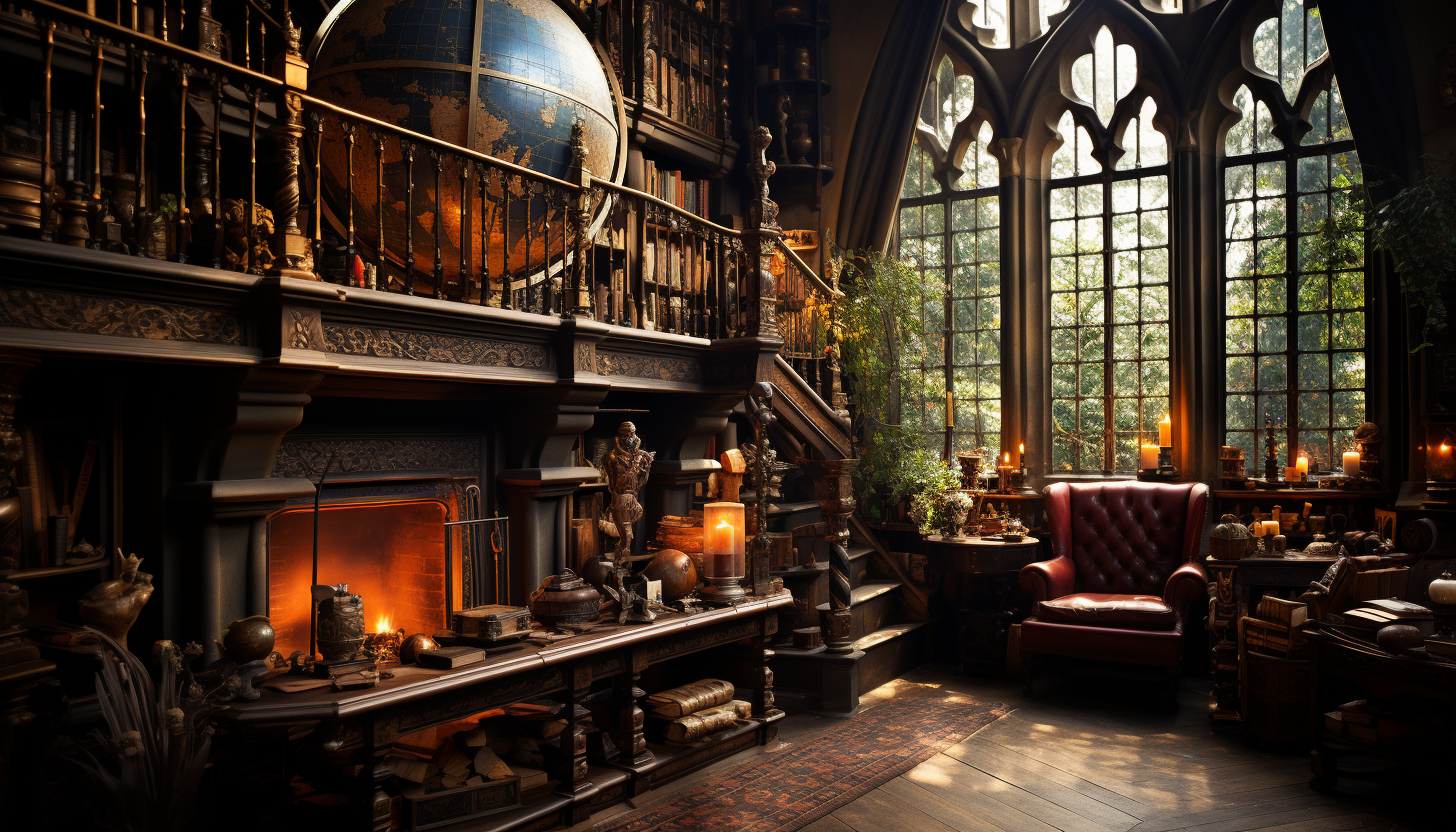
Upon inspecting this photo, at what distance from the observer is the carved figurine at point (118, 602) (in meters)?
2.83

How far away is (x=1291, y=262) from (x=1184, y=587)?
2540 millimetres

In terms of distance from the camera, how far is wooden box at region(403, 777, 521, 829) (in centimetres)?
337

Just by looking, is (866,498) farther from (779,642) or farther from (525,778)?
(525,778)

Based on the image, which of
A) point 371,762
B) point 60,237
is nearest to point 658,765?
point 371,762

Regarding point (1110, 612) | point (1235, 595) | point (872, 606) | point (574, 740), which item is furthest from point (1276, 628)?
point (574, 740)

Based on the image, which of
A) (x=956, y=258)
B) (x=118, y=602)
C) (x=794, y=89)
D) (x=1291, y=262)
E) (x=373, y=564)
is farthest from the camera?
(x=956, y=258)

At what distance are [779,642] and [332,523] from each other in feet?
8.98

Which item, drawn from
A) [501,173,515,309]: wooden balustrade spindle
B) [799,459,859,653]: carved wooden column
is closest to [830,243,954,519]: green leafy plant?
[799,459,859,653]: carved wooden column

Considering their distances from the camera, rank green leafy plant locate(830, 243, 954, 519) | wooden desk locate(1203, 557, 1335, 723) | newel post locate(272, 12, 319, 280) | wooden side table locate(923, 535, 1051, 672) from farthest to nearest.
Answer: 1. green leafy plant locate(830, 243, 954, 519)
2. wooden side table locate(923, 535, 1051, 672)
3. wooden desk locate(1203, 557, 1335, 723)
4. newel post locate(272, 12, 319, 280)

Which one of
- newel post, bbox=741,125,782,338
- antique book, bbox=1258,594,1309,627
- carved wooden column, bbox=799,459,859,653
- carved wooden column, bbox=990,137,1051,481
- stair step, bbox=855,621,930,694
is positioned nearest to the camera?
antique book, bbox=1258,594,1309,627

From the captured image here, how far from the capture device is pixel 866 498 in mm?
7191

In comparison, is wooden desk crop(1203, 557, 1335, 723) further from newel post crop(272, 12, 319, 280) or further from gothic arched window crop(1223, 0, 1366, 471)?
newel post crop(272, 12, 319, 280)

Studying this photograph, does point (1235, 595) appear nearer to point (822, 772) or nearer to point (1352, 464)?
point (1352, 464)

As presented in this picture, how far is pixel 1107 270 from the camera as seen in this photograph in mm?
7191
